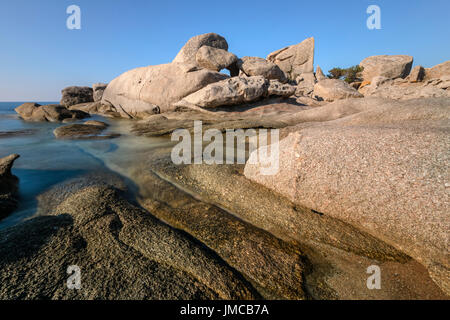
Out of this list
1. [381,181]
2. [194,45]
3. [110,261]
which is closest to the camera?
[110,261]

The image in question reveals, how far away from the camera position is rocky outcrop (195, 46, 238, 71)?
12.0m

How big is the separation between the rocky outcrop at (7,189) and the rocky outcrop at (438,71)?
32.1m

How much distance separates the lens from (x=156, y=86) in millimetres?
11945

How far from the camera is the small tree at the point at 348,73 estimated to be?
28531 millimetres

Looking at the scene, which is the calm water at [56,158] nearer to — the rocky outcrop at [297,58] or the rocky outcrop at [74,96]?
the rocky outcrop at [74,96]

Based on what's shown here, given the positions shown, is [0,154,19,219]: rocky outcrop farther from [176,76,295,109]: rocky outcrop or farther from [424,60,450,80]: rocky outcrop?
[424,60,450,80]: rocky outcrop

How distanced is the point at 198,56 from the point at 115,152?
8.87m

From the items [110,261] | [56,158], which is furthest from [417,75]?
[56,158]

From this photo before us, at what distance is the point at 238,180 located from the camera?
3.34m

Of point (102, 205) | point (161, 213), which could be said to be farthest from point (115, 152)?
point (161, 213)

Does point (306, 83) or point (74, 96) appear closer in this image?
point (74, 96)

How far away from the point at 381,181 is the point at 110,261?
114 inches

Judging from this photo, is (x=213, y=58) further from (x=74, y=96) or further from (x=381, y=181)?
(x=74, y=96)
